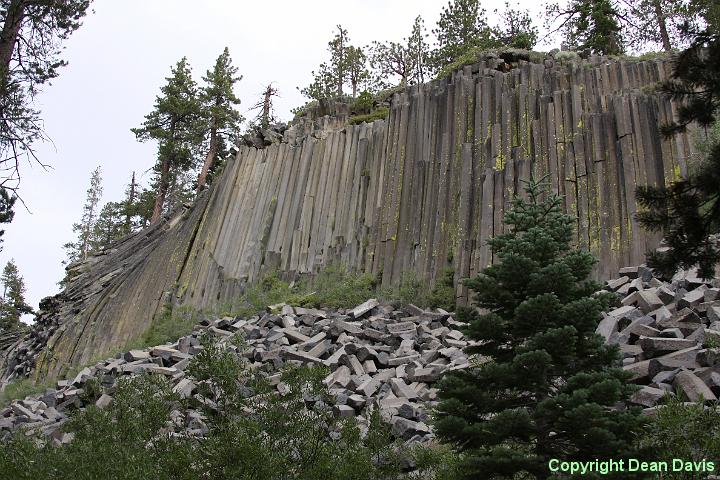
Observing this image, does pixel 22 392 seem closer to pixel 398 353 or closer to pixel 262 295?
pixel 262 295

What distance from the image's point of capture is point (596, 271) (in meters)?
11.9

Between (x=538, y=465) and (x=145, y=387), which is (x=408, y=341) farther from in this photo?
(x=538, y=465)

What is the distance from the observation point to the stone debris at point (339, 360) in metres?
9.54

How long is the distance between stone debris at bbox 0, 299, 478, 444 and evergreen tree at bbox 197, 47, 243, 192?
18.5m

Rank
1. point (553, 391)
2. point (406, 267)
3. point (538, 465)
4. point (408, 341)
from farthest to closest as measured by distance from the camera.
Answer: point (406, 267) → point (408, 341) → point (553, 391) → point (538, 465)

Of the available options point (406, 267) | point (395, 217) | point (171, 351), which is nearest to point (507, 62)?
point (395, 217)

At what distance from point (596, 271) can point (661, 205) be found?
270 inches

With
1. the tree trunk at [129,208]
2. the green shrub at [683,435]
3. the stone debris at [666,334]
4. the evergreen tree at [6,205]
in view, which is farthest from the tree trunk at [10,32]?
the tree trunk at [129,208]

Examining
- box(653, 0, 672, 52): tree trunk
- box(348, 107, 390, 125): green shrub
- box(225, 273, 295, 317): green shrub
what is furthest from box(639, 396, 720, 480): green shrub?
box(653, 0, 672, 52): tree trunk

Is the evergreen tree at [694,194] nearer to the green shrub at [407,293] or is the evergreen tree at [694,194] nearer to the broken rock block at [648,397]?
the broken rock block at [648,397]

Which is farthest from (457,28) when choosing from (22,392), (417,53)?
(22,392)

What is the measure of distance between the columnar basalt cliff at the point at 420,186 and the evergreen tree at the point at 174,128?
1154 cm

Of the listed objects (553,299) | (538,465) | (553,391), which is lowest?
(538,465)
